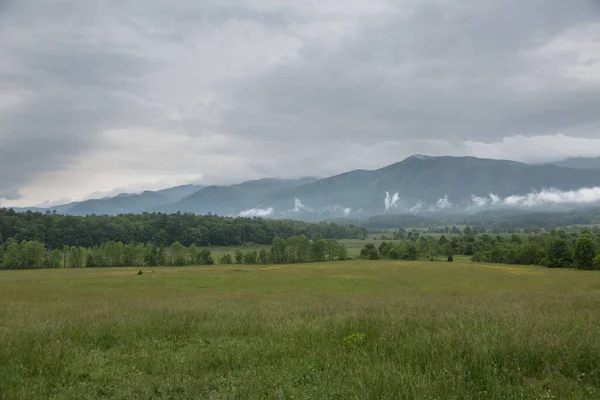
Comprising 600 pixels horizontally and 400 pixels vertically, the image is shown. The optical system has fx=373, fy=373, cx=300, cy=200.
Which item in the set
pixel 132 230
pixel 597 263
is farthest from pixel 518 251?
pixel 132 230

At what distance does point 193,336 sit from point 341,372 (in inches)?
201

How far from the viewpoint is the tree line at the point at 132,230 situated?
139 m

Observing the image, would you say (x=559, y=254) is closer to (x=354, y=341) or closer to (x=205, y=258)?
(x=205, y=258)

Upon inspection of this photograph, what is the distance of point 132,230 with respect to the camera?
157625 mm

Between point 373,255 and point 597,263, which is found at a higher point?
point 597,263

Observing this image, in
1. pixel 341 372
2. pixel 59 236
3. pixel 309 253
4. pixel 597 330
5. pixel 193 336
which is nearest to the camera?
pixel 341 372

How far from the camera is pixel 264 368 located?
689cm

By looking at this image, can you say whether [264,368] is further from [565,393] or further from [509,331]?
[509,331]

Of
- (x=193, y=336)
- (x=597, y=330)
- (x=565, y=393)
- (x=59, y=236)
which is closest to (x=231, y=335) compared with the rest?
(x=193, y=336)

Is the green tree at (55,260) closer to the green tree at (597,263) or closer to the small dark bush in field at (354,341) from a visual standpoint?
the small dark bush in field at (354,341)

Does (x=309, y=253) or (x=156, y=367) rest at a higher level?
(x=156, y=367)

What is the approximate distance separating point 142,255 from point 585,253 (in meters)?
111

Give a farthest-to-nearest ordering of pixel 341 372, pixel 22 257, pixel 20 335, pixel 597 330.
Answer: pixel 22 257, pixel 20 335, pixel 597 330, pixel 341 372

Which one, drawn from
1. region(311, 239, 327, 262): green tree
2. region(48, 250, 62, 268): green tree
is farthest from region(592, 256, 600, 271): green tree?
region(48, 250, 62, 268): green tree
